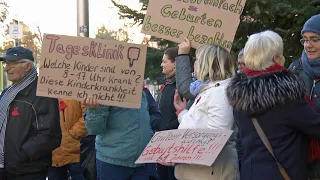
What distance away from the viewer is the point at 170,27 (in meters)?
4.06

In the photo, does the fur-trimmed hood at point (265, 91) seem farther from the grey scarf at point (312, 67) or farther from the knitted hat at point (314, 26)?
the knitted hat at point (314, 26)

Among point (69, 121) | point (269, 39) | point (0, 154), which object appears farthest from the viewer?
point (69, 121)

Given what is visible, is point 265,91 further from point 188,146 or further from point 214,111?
point 188,146

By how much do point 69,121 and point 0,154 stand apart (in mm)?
1561

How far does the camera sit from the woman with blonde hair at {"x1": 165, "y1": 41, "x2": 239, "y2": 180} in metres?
3.15

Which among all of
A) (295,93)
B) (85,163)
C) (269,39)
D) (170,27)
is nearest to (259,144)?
(295,93)

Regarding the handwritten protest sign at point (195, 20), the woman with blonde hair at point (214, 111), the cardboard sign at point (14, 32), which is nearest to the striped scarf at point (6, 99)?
the handwritten protest sign at point (195, 20)

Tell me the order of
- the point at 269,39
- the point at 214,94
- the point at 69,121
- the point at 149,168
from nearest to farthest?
the point at 269,39
the point at 214,94
the point at 149,168
the point at 69,121

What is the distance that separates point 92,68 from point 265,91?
1.68 metres

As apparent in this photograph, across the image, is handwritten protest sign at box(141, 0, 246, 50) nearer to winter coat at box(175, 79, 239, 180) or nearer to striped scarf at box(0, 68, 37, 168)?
winter coat at box(175, 79, 239, 180)

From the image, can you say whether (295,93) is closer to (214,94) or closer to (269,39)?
(269,39)

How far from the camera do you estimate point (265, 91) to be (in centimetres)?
272

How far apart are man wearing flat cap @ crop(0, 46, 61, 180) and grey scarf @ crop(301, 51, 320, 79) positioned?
6.84ft

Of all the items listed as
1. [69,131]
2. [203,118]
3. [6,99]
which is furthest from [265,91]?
[69,131]
